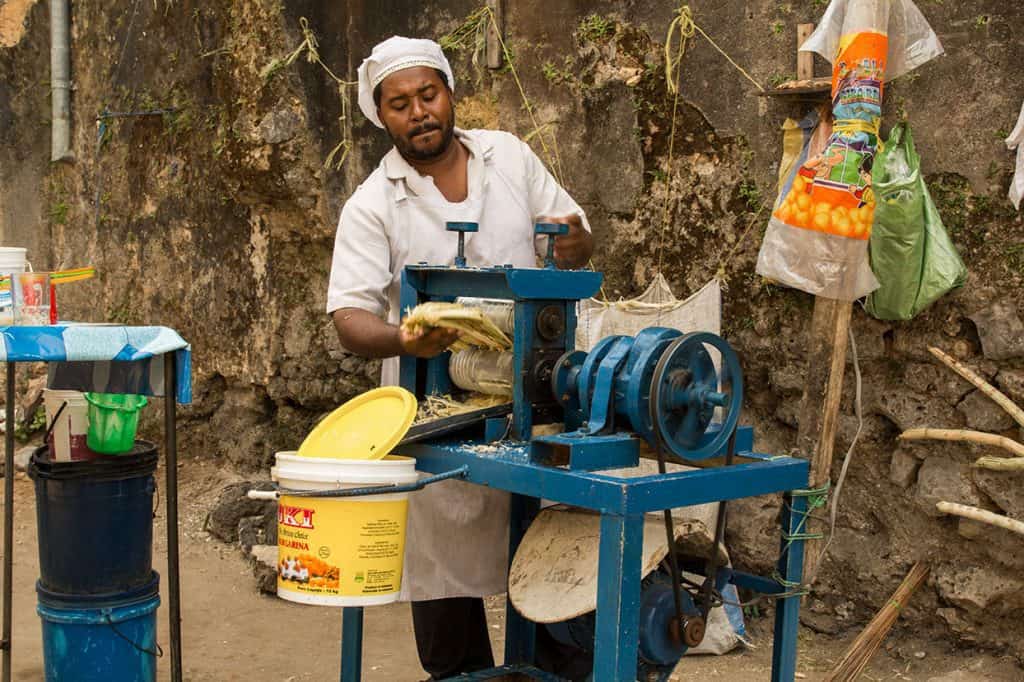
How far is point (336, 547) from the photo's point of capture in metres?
2.35

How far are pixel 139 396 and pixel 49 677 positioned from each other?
0.99 m

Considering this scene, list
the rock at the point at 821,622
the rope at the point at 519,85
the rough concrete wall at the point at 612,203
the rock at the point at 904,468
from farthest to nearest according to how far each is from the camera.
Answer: the rope at the point at 519,85 → the rock at the point at 821,622 → the rock at the point at 904,468 → the rough concrete wall at the point at 612,203

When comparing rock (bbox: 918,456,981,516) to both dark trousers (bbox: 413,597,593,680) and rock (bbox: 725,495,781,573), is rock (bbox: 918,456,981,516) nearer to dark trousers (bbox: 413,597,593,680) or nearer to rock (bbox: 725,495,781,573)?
rock (bbox: 725,495,781,573)

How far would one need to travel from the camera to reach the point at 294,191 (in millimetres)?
5867

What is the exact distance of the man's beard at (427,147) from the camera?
3008 mm

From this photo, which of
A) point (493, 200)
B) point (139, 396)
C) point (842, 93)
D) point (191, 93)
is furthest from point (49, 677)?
point (191, 93)

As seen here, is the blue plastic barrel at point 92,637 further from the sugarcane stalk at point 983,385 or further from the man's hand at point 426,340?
the sugarcane stalk at point 983,385

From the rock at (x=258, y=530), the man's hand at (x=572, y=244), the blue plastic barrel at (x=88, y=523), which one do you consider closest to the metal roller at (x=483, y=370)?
the man's hand at (x=572, y=244)

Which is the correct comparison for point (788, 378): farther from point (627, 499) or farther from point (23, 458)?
point (23, 458)

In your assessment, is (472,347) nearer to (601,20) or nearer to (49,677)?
(49,677)

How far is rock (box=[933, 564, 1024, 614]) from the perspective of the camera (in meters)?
3.87

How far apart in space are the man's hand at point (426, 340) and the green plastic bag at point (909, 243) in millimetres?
1917

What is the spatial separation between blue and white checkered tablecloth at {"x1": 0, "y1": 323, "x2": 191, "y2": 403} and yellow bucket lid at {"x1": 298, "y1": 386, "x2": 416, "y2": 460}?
63cm

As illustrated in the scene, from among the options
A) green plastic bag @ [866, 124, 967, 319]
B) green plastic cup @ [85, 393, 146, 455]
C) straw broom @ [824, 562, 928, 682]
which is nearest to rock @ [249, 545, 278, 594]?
green plastic cup @ [85, 393, 146, 455]
